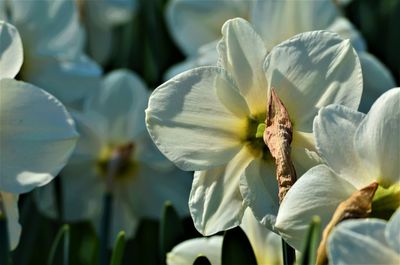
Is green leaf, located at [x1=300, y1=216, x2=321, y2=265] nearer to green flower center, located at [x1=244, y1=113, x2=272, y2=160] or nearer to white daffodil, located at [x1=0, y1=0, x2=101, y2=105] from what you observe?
green flower center, located at [x1=244, y1=113, x2=272, y2=160]

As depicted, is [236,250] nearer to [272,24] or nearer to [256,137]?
[256,137]

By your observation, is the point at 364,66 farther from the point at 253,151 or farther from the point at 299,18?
the point at 253,151

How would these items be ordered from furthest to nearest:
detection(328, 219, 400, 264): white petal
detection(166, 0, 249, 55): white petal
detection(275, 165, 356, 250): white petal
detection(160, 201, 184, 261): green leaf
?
detection(166, 0, 249, 55): white petal < detection(160, 201, 184, 261): green leaf < detection(275, 165, 356, 250): white petal < detection(328, 219, 400, 264): white petal

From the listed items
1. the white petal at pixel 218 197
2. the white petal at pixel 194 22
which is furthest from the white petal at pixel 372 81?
the white petal at pixel 218 197

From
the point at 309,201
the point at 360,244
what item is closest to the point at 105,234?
the point at 309,201

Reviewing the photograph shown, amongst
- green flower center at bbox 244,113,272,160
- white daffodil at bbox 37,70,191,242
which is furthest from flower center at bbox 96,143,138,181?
green flower center at bbox 244,113,272,160

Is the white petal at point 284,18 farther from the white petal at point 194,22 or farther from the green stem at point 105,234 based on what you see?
the white petal at point 194,22

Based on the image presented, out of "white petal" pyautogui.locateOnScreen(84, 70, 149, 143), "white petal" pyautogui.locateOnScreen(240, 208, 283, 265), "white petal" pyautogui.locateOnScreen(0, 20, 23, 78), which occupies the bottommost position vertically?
"white petal" pyautogui.locateOnScreen(84, 70, 149, 143)
